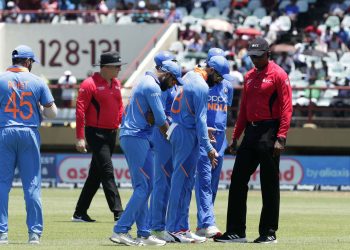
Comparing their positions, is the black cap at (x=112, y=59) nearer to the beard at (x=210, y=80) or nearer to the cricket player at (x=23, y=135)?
the beard at (x=210, y=80)

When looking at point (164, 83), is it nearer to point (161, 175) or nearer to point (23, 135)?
point (161, 175)

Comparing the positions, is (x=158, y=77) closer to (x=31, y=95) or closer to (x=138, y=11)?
(x=31, y=95)

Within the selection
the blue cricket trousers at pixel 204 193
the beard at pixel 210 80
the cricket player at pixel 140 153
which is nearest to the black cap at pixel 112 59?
the beard at pixel 210 80

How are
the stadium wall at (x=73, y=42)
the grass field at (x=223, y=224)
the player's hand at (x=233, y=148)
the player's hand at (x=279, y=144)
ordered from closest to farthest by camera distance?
the grass field at (x=223, y=224)
the player's hand at (x=279, y=144)
the player's hand at (x=233, y=148)
the stadium wall at (x=73, y=42)

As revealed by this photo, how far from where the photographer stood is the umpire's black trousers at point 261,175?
1431 centimetres

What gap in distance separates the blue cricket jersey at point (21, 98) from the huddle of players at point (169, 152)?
1068mm

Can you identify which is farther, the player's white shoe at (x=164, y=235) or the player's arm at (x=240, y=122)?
the player's arm at (x=240, y=122)

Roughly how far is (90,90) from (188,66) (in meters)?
17.6

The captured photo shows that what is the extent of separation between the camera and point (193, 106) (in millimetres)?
14164

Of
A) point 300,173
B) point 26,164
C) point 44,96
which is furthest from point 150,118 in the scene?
point 300,173

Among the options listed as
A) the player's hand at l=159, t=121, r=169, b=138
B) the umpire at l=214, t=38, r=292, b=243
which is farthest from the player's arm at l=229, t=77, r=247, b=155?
the player's hand at l=159, t=121, r=169, b=138

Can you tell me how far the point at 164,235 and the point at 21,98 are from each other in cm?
255

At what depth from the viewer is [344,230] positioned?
1683cm

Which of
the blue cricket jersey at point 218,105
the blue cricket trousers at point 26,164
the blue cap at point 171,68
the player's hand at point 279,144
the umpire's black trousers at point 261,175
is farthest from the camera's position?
the blue cricket jersey at point 218,105
